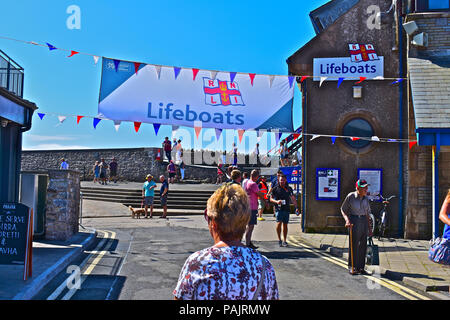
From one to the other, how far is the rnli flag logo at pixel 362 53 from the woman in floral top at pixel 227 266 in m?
12.2

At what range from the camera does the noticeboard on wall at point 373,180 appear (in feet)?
44.5

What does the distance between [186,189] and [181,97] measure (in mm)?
11450

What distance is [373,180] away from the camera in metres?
13.7

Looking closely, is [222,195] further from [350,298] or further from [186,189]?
[186,189]

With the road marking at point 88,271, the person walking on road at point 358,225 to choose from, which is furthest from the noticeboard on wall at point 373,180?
the road marking at point 88,271

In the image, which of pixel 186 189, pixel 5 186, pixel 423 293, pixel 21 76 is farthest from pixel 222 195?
pixel 186 189

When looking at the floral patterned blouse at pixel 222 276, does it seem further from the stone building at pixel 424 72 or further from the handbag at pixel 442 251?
the stone building at pixel 424 72

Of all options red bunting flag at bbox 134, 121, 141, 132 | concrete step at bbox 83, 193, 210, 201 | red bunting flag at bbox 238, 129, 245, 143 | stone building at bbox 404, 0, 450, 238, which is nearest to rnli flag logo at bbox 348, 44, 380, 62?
stone building at bbox 404, 0, 450, 238

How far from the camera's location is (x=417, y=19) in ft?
42.2

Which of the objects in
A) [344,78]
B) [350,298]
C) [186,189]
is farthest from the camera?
[186,189]

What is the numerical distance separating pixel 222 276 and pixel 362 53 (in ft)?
41.5

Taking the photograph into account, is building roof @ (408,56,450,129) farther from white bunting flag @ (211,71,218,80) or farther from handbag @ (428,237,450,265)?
white bunting flag @ (211,71,218,80)

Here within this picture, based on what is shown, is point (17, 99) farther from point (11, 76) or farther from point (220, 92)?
point (220, 92)

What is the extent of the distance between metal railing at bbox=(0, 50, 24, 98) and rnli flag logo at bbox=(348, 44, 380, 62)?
990cm
